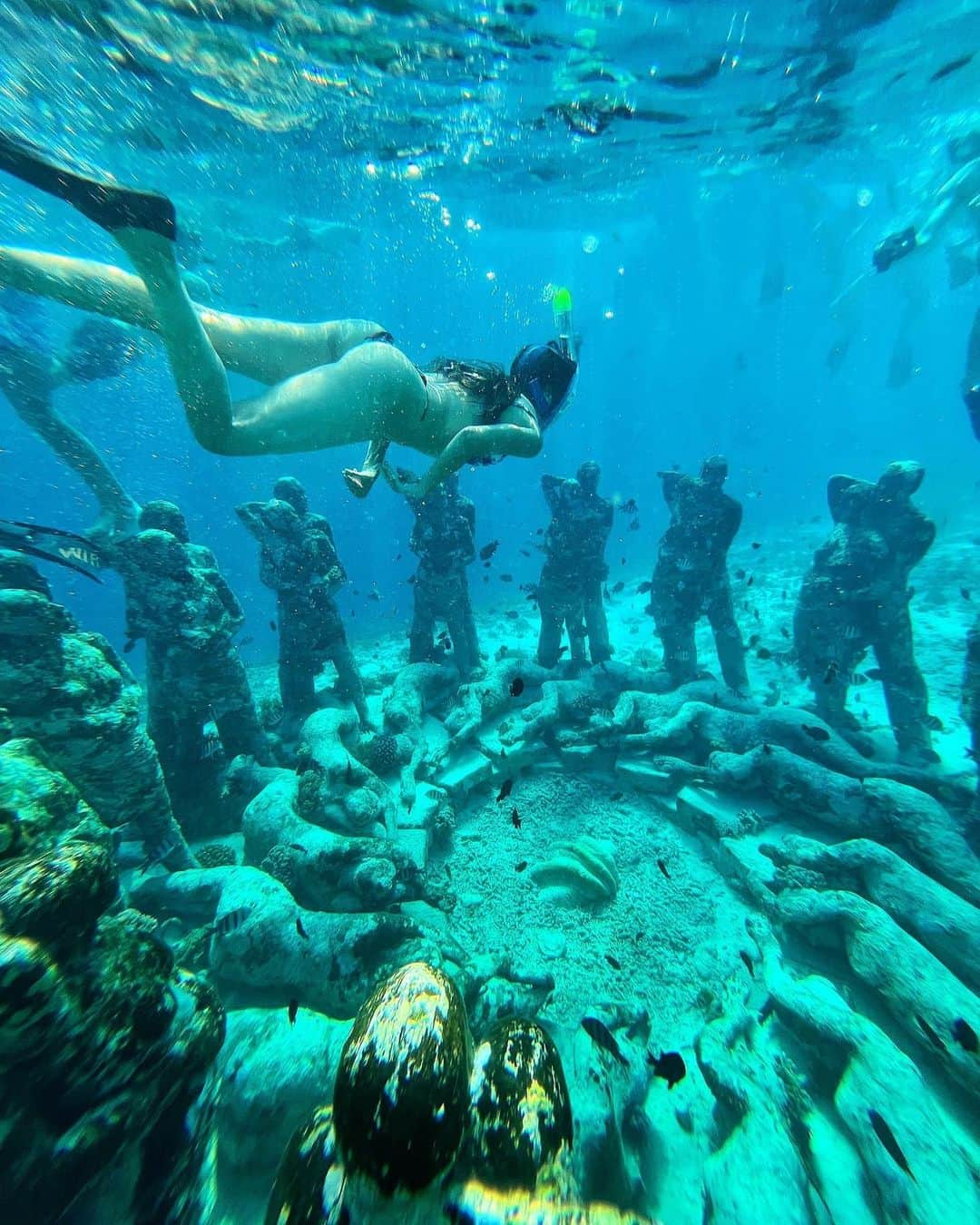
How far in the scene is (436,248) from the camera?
24.1m

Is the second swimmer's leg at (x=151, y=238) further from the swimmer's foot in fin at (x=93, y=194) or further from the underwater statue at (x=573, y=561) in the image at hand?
the underwater statue at (x=573, y=561)

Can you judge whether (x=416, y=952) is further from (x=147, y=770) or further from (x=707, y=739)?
(x=707, y=739)

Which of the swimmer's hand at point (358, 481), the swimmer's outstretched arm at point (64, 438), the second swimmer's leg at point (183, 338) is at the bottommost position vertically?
the swimmer's hand at point (358, 481)

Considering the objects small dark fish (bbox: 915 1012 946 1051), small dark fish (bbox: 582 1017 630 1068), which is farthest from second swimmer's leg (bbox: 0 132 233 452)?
small dark fish (bbox: 915 1012 946 1051)

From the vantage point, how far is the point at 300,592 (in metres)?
9.83

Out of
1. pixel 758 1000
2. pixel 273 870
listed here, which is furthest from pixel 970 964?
pixel 273 870

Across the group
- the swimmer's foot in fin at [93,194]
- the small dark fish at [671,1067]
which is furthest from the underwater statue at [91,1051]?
the swimmer's foot in fin at [93,194]

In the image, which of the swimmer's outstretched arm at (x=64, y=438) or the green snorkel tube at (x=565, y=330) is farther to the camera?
the swimmer's outstretched arm at (x=64, y=438)

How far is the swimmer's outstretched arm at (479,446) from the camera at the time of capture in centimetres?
451

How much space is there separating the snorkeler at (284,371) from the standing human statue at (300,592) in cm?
464

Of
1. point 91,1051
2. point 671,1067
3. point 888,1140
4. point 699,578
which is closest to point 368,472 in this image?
point 91,1051

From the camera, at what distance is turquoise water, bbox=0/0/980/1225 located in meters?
3.23

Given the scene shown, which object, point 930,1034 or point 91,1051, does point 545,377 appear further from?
point 930,1034

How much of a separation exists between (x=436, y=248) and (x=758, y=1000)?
29.7 meters
